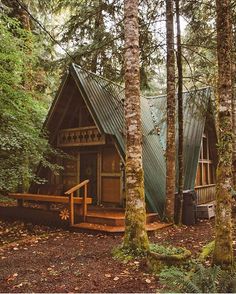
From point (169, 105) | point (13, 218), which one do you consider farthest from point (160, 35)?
point (13, 218)

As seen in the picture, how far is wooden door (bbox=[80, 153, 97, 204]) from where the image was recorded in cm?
1277

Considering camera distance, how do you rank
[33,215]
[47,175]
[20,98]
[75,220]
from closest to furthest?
[20,98] < [75,220] < [33,215] < [47,175]

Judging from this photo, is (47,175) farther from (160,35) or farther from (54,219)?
(160,35)

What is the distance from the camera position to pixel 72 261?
6.09 metres

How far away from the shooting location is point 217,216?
4.89 m

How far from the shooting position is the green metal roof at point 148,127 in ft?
35.0

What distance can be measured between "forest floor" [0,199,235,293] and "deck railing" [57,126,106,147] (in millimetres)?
3841

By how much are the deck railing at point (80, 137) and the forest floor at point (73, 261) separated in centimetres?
384

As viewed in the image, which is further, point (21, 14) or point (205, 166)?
point (205, 166)

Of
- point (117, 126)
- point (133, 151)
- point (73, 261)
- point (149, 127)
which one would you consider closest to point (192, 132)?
point (149, 127)

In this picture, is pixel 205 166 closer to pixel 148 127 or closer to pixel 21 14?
pixel 148 127

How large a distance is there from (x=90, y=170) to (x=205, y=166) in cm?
608

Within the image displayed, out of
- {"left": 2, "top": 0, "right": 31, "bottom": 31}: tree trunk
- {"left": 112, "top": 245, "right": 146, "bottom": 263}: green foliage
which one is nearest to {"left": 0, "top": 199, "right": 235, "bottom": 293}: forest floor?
{"left": 112, "top": 245, "right": 146, "bottom": 263}: green foliage

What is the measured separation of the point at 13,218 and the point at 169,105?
7.07 m
